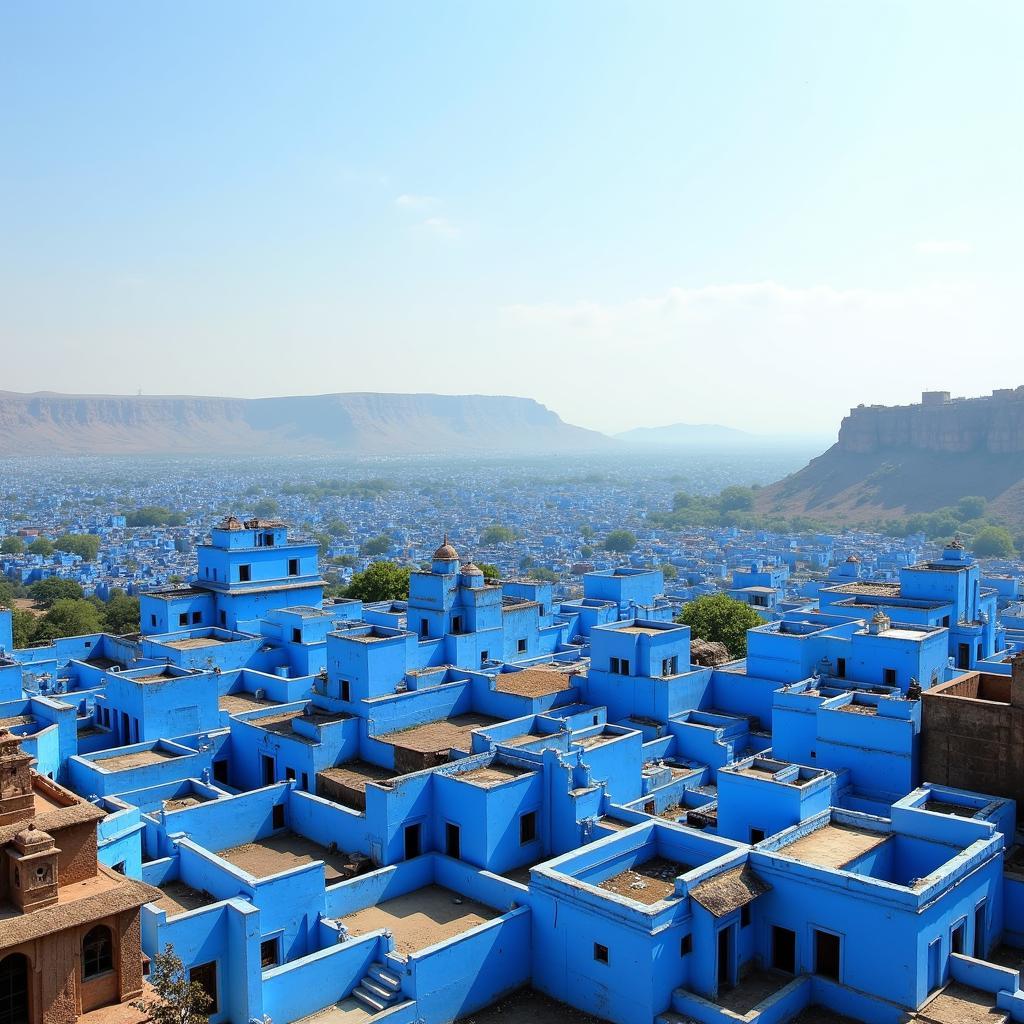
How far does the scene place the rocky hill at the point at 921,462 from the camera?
127 m

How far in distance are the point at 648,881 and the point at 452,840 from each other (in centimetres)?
548

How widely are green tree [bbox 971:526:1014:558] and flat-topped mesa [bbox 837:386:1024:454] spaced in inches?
1194

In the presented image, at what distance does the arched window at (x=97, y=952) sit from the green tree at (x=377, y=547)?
95999 millimetres

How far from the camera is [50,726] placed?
25156mm

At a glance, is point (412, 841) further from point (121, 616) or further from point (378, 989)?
point (121, 616)

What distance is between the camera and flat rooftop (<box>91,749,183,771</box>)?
24719mm

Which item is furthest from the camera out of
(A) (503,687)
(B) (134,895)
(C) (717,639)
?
(C) (717,639)

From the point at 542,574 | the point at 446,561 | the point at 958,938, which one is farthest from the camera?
the point at 542,574

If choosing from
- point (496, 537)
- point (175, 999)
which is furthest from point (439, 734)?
point (496, 537)

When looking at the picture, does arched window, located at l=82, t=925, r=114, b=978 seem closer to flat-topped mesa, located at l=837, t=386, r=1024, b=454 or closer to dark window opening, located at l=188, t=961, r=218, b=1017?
dark window opening, located at l=188, t=961, r=218, b=1017

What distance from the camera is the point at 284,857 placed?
71.9ft

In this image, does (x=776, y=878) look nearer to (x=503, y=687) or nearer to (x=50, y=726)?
(x=503, y=687)

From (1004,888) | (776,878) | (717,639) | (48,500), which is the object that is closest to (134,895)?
(776,878)

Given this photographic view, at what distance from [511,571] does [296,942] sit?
8185cm
